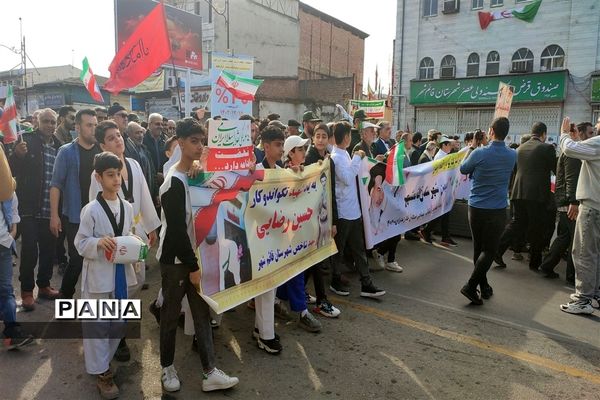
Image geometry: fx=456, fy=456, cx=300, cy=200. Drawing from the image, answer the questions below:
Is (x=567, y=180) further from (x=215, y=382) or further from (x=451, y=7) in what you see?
(x=451, y=7)

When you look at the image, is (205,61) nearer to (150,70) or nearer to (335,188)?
(150,70)

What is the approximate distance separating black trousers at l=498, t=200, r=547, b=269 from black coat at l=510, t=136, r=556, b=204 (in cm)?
13

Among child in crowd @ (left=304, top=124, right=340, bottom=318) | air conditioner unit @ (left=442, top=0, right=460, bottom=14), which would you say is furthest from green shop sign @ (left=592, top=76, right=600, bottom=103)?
child in crowd @ (left=304, top=124, right=340, bottom=318)

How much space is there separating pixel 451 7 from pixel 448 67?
3157 millimetres

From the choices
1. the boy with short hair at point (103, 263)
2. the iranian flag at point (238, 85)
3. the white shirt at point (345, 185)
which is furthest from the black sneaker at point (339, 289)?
the iranian flag at point (238, 85)

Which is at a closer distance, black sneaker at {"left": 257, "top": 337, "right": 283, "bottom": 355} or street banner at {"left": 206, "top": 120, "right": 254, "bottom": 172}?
street banner at {"left": 206, "top": 120, "right": 254, "bottom": 172}

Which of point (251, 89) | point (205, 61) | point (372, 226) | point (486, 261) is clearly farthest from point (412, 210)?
point (205, 61)

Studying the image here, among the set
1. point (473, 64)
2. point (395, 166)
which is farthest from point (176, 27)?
point (395, 166)

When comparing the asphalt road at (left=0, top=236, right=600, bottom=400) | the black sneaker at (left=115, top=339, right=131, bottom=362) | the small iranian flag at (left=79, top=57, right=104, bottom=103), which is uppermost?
the small iranian flag at (left=79, top=57, right=104, bottom=103)

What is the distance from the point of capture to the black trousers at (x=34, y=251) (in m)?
4.58

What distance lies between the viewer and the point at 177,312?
10.3 feet

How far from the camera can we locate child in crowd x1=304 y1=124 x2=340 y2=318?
4.55 m

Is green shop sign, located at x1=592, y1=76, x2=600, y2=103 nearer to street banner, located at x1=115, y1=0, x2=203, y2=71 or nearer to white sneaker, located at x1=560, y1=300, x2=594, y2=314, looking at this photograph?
white sneaker, located at x1=560, y1=300, x2=594, y2=314

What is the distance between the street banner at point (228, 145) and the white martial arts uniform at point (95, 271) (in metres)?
0.88
